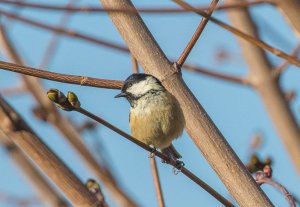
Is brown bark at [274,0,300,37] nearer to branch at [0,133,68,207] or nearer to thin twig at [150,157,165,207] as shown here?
thin twig at [150,157,165,207]

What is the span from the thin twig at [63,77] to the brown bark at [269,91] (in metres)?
1.39

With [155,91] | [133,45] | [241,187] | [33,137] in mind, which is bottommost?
[241,187]

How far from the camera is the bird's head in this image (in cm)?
298

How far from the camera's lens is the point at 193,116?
6.77ft

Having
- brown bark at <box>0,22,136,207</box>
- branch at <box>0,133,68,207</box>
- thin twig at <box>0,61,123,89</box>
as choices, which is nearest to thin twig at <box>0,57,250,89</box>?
thin twig at <box>0,61,123,89</box>

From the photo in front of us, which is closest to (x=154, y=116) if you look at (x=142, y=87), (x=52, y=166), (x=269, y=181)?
(x=142, y=87)

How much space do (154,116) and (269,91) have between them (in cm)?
84

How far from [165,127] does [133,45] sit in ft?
3.34

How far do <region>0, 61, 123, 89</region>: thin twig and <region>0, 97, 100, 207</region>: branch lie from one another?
27cm

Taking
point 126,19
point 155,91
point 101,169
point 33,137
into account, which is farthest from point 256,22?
point 33,137

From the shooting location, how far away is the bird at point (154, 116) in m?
2.97

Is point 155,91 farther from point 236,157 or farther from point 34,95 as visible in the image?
point 236,157

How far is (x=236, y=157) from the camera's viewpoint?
2018 millimetres

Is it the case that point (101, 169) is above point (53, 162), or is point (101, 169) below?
above
